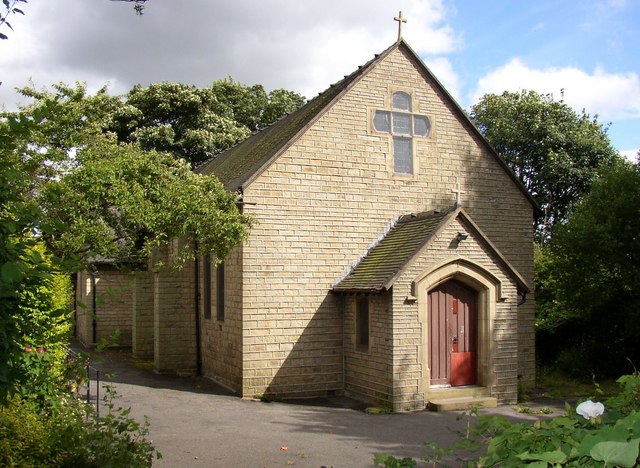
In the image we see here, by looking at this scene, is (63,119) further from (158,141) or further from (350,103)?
(158,141)

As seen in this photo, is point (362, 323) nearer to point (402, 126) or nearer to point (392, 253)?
point (392, 253)

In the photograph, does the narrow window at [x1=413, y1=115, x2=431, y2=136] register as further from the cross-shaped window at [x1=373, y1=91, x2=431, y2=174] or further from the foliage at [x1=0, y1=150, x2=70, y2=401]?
the foliage at [x1=0, y1=150, x2=70, y2=401]

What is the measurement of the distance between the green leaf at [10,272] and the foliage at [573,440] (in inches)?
106

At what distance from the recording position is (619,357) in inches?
765

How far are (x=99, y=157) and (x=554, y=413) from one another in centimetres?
1132

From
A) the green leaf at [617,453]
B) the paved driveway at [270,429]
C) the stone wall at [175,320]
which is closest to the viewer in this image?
the green leaf at [617,453]

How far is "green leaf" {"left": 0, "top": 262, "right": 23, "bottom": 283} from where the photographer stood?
3.86m

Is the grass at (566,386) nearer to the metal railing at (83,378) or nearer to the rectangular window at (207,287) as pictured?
the rectangular window at (207,287)

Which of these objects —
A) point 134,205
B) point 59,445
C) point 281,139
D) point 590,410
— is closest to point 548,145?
point 281,139

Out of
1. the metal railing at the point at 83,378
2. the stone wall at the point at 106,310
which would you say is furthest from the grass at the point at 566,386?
the stone wall at the point at 106,310

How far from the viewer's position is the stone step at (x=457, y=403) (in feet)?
47.6

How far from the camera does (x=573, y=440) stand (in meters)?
3.17

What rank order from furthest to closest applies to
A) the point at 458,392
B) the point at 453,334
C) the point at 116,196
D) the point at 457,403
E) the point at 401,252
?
the point at 453,334, the point at 401,252, the point at 458,392, the point at 457,403, the point at 116,196

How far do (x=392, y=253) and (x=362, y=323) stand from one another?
1.91 m
